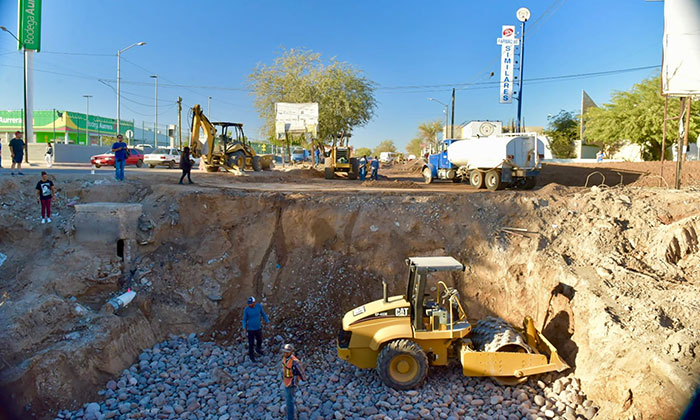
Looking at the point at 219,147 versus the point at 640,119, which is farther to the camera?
the point at 640,119

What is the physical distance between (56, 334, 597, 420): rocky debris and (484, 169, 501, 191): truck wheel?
32.1 feet

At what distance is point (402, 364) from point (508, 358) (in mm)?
1781

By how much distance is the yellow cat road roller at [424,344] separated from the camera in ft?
25.5

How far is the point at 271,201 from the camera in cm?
1237

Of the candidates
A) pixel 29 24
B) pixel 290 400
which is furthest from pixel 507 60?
pixel 29 24

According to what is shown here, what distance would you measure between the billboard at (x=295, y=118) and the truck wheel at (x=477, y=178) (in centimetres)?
1529

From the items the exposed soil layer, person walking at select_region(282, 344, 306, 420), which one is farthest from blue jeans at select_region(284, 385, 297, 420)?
the exposed soil layer

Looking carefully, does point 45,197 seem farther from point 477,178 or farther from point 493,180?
point 477,178

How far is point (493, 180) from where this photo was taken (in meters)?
17.1

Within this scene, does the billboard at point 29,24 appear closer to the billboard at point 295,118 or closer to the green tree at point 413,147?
the billboard at point 295,118

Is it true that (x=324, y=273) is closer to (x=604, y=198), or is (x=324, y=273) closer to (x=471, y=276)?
(x=471, y=276)

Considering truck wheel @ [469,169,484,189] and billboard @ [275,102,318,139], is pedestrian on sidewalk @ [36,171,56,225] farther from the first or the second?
billboard @ [275,102,318,139]

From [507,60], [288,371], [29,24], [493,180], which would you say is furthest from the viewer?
[29,24]

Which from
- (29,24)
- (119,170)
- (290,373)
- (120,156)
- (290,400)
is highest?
(29,24)
